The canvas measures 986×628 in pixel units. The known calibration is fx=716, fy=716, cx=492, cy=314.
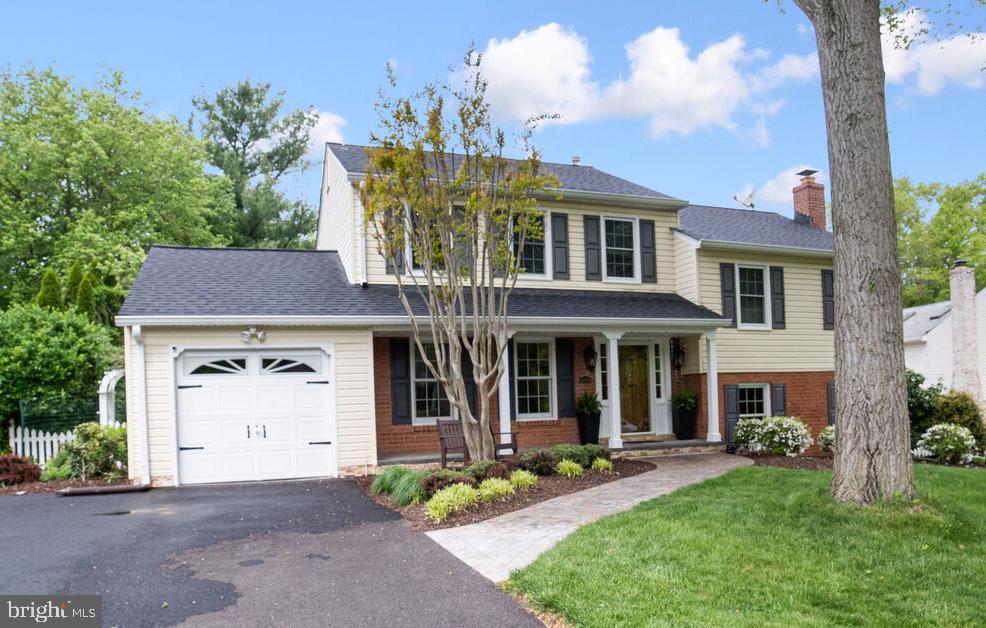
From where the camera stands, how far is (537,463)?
34.3 feet

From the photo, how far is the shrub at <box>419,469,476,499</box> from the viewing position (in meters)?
8.97

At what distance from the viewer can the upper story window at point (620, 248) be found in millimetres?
15219

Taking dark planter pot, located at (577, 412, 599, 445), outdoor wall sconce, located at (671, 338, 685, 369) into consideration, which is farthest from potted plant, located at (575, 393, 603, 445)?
outdoor wall sconce, located at (671, 338, 685, 369)

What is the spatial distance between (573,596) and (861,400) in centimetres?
387

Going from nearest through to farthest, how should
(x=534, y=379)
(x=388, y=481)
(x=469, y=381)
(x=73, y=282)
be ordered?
(x=388, y=481)
(x=469, y=381)
(x=534, y=379)
(x=73, y=282)

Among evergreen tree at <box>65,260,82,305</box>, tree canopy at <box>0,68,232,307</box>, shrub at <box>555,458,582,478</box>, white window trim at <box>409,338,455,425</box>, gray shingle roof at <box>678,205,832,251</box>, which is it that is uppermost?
tree canopy at <box>0,68,232,307</box>

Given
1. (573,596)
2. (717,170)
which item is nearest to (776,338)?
(717,170)

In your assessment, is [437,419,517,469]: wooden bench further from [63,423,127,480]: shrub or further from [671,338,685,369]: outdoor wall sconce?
[671,338,685,369]: outdoor wall sconce

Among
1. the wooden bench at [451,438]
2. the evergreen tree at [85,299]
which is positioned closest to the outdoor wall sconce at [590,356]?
the wooden bench at [451,438]

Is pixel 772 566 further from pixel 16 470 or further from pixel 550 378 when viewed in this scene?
pixel 16 470

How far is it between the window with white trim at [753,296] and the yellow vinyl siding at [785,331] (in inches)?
7.2

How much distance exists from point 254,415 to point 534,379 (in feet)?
17.8

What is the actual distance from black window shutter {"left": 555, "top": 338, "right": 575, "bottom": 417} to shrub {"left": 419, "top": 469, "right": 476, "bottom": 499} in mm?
5298

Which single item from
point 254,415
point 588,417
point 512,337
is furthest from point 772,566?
point 254,415
